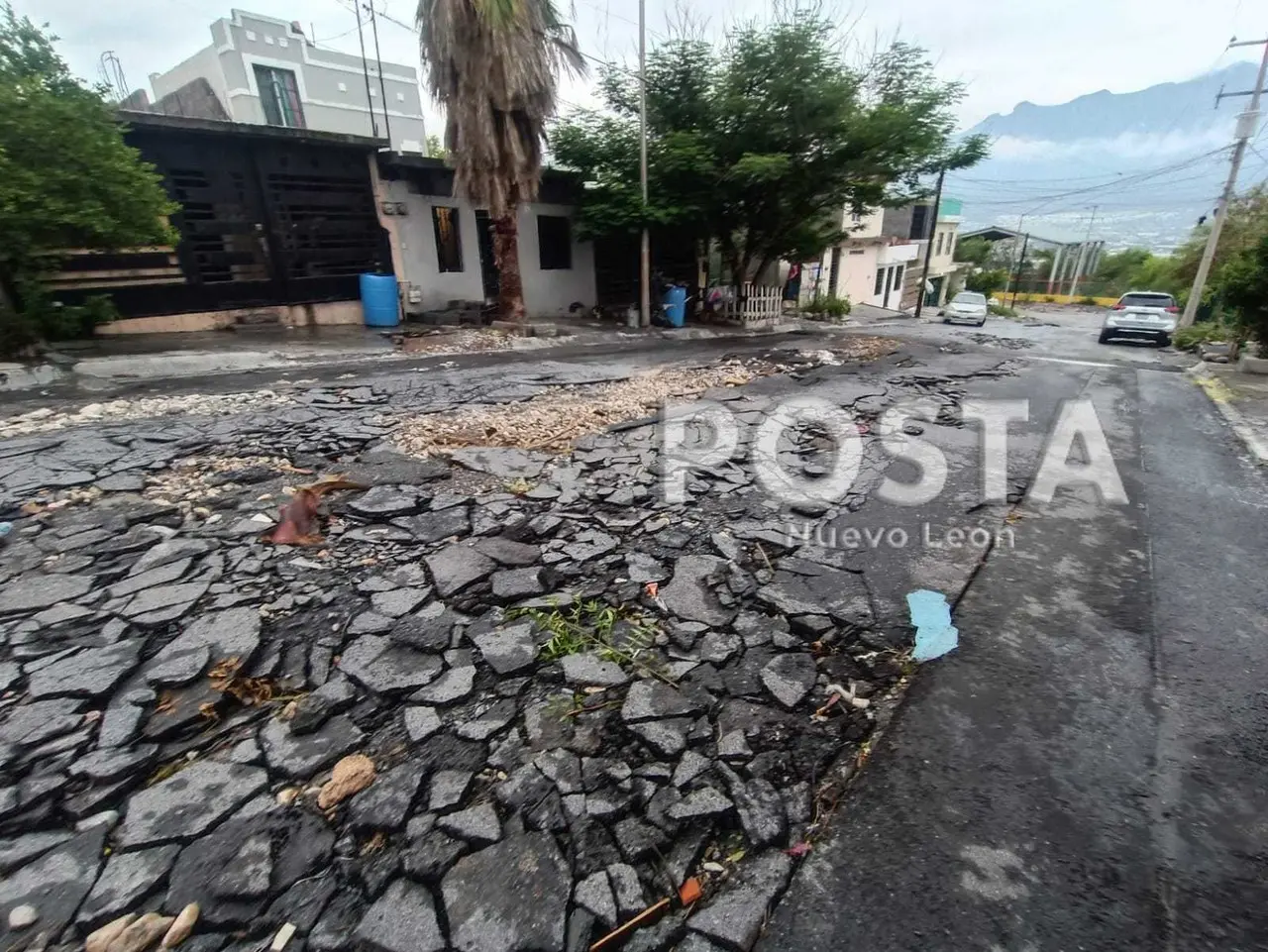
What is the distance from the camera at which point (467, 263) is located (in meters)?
13.9

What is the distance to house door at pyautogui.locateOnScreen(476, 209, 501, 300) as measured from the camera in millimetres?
13930

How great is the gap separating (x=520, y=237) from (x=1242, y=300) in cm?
1421

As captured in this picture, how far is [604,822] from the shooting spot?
6.36 ft

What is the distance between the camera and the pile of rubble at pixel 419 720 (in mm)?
1693

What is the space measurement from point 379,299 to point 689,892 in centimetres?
1257

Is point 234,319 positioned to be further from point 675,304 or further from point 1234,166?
point 1234,166

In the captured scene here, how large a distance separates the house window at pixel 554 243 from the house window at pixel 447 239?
229 cm

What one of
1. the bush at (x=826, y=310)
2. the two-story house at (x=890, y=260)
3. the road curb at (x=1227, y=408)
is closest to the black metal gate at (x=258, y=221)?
the bush at (x=826, y=310)

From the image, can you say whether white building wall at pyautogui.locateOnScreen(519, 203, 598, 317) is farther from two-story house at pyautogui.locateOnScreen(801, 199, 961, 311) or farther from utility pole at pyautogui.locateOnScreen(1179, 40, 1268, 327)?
utility pole at pyautogui.locateOnScreen(1179, 40, 1268, 327)

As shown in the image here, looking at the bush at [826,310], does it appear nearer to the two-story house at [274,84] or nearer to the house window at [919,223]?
the two-story house at [274,84]

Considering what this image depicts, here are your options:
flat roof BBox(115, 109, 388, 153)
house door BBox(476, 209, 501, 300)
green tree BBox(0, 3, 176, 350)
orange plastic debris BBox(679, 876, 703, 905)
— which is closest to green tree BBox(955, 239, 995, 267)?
house door BBox(476, 209, 501, 300)

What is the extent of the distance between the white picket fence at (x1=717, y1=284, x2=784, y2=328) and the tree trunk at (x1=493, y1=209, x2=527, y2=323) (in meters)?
6.36

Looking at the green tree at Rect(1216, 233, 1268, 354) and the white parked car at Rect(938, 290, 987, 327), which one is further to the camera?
the white parked car at Rect(938, 290, 987, 327)

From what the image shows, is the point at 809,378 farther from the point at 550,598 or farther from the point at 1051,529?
the point at 550,598
